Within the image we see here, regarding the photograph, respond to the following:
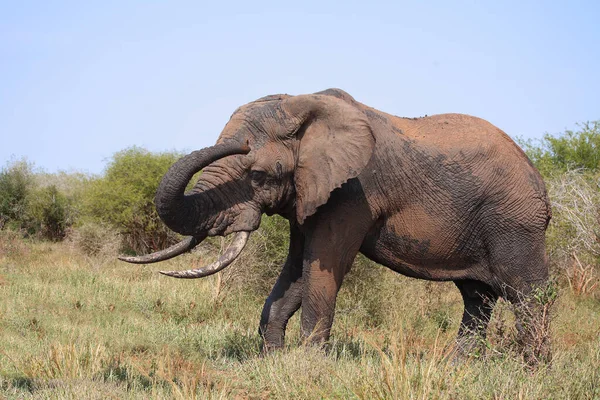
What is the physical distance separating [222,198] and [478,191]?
2.19m

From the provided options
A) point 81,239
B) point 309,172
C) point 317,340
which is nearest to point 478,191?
point 309,172

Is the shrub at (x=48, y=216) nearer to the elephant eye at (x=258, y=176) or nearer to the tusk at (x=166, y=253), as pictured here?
the tusk at (x=166, y=253)

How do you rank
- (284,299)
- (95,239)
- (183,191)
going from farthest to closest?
(95,239)
(284,299)
(183,191)

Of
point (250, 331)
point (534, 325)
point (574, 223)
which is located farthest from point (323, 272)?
point (574, 223)

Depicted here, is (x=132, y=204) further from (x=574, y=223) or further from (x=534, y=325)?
(x=534, y=325)

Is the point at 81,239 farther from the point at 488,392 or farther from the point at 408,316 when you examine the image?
the point at 488,392

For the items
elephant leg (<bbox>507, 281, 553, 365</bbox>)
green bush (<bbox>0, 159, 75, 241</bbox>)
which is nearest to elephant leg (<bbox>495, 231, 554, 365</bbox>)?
elephant leg (<bbox>507, 281, 553, 365</bbox>)

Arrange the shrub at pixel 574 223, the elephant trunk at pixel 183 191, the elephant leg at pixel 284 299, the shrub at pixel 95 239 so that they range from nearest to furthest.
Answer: the elephant trunk at pixel 183 191 < the elephant leg at pixel 284 299 < the shrub at pixel 574 223 < the shrub at pixel 95 239

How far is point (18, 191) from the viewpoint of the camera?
2403 centimetres

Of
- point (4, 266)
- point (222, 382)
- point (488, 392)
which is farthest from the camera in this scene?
point (4, 266)

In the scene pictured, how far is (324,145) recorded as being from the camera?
6.04 metres

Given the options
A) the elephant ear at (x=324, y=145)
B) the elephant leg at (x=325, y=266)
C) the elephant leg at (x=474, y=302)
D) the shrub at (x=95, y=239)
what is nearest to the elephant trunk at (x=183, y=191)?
the elephant ear at (x=324, y=145)

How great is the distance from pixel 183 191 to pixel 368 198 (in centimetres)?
155

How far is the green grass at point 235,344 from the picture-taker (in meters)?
4.72
